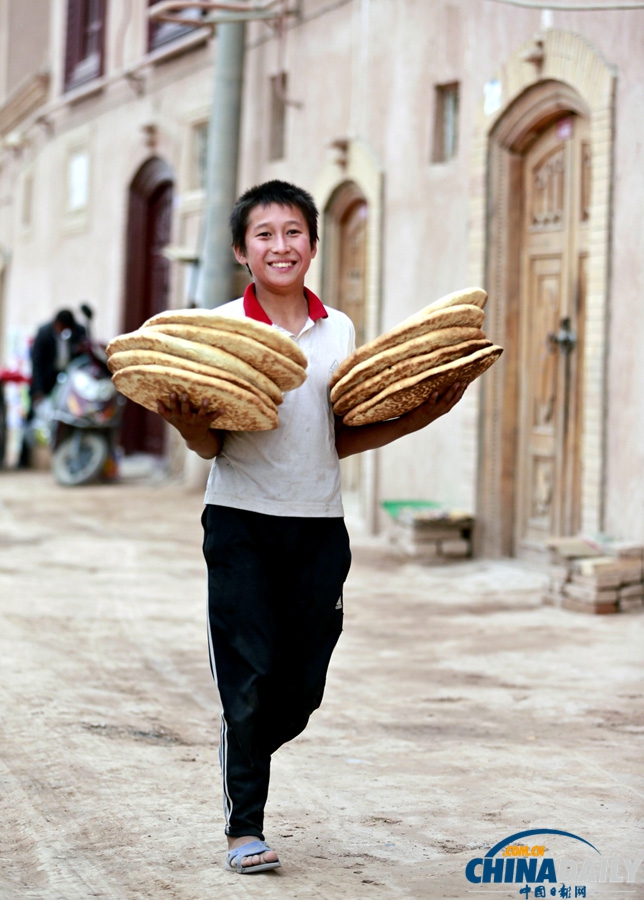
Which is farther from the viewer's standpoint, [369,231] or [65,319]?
[65,319]

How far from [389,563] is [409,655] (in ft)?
9.69

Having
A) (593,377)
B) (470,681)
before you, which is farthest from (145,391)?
(593,377)

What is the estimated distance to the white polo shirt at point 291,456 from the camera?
11.4ft

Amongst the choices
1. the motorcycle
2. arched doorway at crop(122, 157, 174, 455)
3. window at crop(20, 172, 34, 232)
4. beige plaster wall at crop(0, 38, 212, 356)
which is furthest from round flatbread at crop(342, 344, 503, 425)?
window at crop(20, 172, 34, 232)

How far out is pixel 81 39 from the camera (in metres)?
19.9

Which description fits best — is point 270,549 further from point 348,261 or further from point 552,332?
point 348,261

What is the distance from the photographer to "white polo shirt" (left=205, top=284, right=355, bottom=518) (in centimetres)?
346

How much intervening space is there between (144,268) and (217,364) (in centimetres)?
1452

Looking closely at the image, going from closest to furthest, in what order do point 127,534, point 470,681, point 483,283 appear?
point 470,681 < point 483,283 < point 127,534

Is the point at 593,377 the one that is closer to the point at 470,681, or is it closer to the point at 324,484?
the point at 470,681

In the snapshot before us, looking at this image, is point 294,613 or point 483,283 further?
point 483,283

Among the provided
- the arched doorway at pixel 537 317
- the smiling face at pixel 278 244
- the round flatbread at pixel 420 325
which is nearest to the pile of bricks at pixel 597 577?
the arched doorway at pixel 537 317

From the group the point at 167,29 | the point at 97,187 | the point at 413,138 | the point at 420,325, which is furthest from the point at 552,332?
the point at 97,187

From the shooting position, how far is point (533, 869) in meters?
3.43
